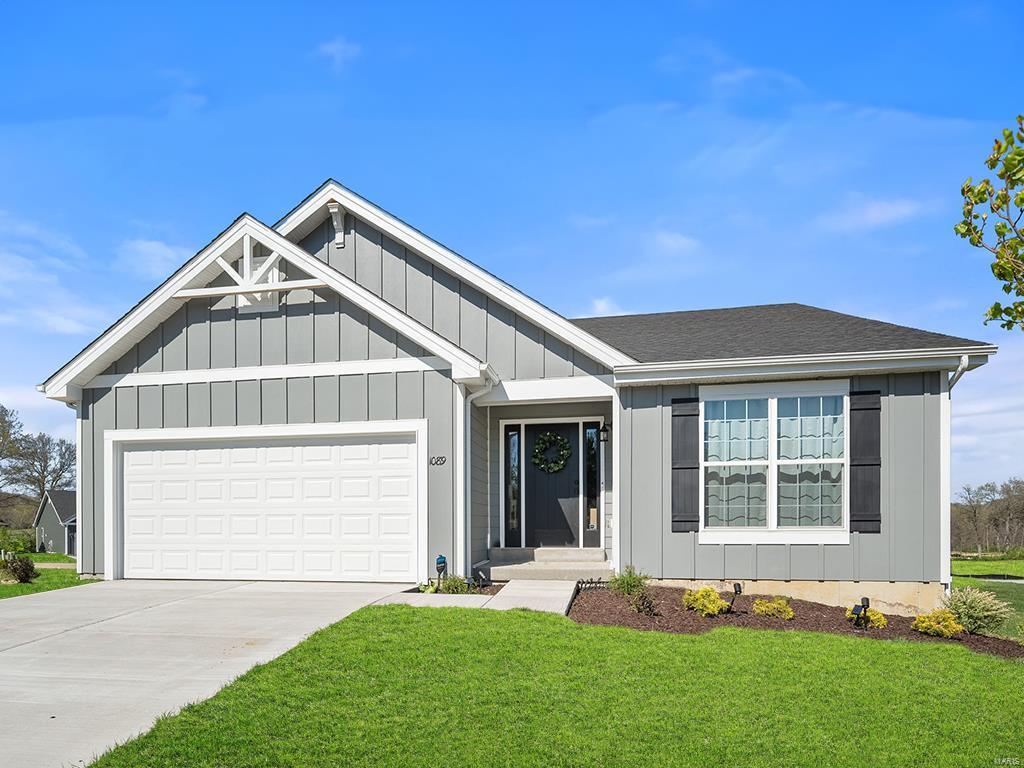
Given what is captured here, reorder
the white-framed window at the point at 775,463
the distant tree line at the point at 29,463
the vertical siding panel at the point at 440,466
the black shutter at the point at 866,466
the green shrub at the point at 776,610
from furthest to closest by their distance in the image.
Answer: the distant tree line at the point at 29,463 → the vertical siding panel at the point at 440,466 → the white-framed window at the point at 775,463 → the black shutter at the point at 866,466 → the green shrub at the point at 776,610

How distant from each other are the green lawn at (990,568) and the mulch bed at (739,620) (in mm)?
13977

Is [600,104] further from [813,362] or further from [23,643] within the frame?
[23,643]

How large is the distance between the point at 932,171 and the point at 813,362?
2.78 meters

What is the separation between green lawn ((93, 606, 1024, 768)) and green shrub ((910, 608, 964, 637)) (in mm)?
774

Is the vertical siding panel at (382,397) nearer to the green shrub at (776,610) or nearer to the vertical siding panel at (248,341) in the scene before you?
the vertical siding panel at (248,341)

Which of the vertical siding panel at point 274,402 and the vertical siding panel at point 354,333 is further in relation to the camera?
the vertical siding panel at point 274,402

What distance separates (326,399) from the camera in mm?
11383

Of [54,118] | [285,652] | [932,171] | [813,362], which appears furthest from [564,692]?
[54,118]

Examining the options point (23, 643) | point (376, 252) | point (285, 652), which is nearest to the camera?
point (285, 652)

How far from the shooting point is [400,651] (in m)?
6.73

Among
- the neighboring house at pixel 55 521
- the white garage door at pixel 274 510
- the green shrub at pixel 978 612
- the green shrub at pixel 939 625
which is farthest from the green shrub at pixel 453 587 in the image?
the neighboring house at pixel 55 521

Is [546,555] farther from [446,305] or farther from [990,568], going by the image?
[990,568]

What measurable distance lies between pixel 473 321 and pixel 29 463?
129 ft

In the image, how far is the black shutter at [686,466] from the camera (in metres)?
10.7
